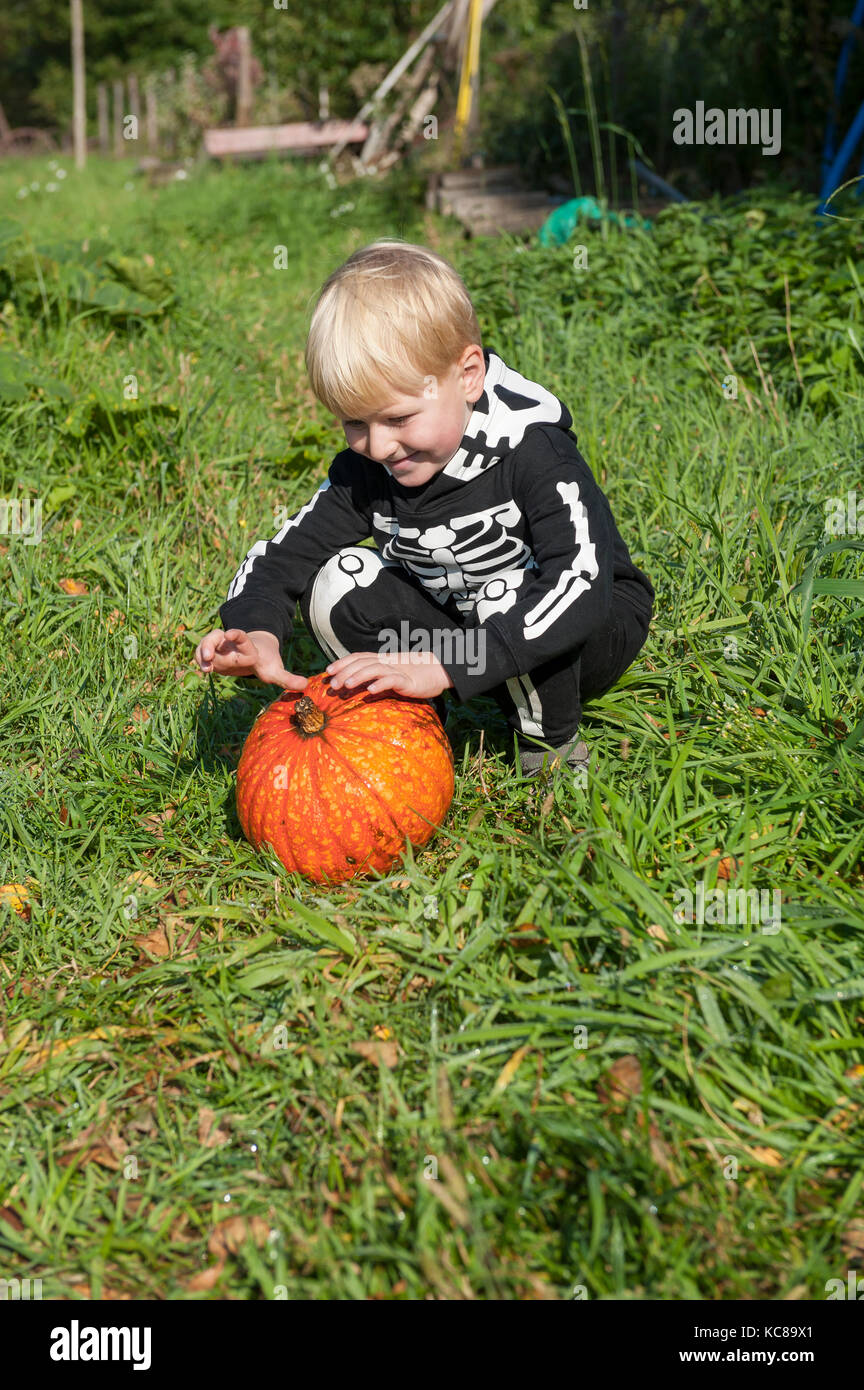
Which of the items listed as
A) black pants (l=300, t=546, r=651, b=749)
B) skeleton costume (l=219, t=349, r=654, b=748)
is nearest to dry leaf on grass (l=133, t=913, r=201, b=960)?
skeleton costume (l=219, t=349, r=654, b=748)

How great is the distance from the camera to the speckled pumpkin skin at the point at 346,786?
2281 millimetres

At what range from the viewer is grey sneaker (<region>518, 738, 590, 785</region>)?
259 cm

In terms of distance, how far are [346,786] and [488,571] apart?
67 cm

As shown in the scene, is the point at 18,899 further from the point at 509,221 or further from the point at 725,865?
the point at 509,221

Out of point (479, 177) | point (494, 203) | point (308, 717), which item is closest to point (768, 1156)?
point (308, 717)

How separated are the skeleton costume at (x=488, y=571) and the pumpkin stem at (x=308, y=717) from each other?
286 mm

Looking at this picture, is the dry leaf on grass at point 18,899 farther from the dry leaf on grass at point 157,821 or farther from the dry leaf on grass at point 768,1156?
A: the dry leaf on grass at point 768,1156

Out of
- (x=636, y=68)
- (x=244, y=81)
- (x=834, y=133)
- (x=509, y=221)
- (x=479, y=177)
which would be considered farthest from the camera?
(x=244, y=81)

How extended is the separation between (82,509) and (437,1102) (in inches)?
107

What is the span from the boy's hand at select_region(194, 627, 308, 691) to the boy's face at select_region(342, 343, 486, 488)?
0.49m

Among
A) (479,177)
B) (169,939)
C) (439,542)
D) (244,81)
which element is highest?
(244,81)

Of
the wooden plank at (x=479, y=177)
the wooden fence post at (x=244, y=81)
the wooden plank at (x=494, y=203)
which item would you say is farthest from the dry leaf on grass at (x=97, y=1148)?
the wooden fence post at (x=244, y=81)

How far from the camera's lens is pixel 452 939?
7.04ft
